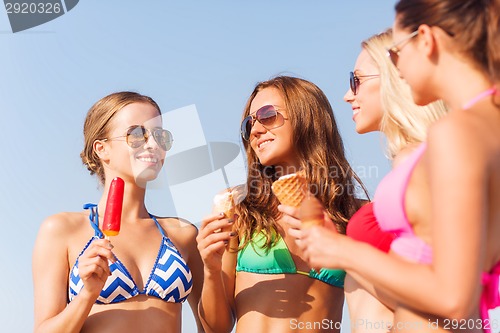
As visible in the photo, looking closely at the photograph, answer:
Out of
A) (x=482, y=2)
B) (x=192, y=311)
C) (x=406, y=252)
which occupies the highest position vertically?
(x=482, y=2)

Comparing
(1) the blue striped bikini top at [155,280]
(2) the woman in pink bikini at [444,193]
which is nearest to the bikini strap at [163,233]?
(1) the blue striped bikini top at [155,280]

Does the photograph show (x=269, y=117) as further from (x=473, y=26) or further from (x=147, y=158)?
(x=473, y=26)

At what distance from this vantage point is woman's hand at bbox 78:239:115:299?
4715 millimetres

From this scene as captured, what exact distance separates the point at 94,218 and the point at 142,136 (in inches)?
31.5

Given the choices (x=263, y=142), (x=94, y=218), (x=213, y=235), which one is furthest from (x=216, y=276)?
(x=263, y=142)

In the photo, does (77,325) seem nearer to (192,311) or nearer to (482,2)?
(192,311)

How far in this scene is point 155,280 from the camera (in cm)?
526

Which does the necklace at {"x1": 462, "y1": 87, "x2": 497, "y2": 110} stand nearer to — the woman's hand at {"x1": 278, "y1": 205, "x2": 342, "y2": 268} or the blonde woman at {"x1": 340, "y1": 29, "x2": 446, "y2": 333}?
the woman's hand at {"x1": 278, "y1": 205, "x2": 342, "y2": 268}

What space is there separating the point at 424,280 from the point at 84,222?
3520mm

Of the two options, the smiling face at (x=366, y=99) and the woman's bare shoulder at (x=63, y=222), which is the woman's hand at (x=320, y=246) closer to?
the smiling face at (x=366, y=99)

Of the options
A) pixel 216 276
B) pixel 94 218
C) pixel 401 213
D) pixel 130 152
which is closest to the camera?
pixel 401 213

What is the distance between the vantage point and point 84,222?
5430 mm

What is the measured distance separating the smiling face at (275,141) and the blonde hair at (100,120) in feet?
3.06

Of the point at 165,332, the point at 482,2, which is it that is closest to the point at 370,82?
the point at 482,2
